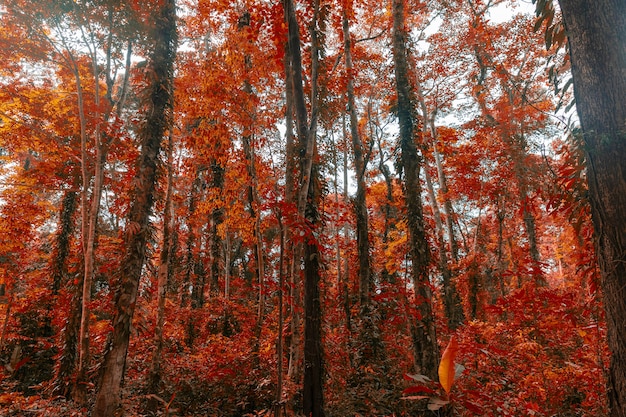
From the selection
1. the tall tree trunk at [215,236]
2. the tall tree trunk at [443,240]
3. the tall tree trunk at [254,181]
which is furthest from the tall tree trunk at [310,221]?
the tall tree trunk at [215,236]

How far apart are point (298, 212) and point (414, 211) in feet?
9.18

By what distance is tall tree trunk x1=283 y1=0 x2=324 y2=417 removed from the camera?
6.20m

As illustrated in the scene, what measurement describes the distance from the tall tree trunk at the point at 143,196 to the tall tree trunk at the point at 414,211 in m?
5.38

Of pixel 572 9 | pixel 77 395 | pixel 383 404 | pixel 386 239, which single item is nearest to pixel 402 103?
pixel 572 9

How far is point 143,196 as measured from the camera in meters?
6.93

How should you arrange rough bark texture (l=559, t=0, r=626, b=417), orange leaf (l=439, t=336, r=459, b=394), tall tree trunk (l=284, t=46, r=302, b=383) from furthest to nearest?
tall tree trunk (l=284, t=46, r=302, b=383), rough bark texture (l=559, t=0, r=626, b=417), orange leaf (l=439, t=336, r=459, b=394)

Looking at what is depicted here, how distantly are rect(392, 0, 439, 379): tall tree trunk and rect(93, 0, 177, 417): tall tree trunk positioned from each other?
17.6ft

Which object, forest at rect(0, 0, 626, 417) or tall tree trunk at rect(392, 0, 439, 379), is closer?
forest at rect(0, 0, 626, 417)

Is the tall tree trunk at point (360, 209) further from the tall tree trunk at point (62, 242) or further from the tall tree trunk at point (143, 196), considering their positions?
the tall tree trunk at point (62, 242)

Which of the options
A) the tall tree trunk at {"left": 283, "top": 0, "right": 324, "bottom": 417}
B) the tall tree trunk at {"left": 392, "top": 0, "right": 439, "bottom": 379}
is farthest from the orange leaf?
the tall tree trunk at {"left": 392, "top": 0, "right": 439, "bottom": 379}

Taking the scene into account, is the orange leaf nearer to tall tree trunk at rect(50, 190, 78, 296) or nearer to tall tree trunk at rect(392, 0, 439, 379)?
tall tree trunk at rect(392, 0, 439, 379)

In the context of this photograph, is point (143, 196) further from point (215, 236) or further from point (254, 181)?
point (215, 236)

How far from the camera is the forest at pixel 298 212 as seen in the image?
11.1 feet

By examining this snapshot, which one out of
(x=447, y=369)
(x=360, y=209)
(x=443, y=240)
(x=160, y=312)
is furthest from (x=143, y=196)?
(x=443, y=240)
